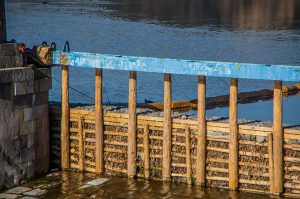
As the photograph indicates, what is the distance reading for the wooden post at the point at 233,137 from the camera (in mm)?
24047

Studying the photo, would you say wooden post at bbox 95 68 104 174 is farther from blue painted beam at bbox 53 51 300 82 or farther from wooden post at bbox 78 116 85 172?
wooden post at bbox 78 116 85 172

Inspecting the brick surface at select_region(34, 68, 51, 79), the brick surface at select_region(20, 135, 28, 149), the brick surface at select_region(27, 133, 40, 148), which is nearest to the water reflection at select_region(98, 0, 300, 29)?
the brick surface at select_region(34, 68, 51, 79)

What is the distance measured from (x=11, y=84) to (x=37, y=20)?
227 feet

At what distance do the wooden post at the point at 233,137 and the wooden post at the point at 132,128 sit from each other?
10.9 ft

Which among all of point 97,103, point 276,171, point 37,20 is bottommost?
point 276,171

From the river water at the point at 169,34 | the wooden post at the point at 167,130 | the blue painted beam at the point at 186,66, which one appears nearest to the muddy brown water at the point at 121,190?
the wooden post at the point at 167,130

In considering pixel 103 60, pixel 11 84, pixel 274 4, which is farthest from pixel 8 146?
pixel 274 4

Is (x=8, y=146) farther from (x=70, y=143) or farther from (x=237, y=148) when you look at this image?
(x=237, y=148)

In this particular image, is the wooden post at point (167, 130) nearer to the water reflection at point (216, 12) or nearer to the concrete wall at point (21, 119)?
the concrete wall at point (21, 119)

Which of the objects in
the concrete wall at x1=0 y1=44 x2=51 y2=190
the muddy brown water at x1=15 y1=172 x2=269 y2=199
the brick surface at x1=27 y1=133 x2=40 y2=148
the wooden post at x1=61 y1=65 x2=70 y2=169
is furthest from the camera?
the wooden post at x1=61 y1=65 x2=70 y2=169

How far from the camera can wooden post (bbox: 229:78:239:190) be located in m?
24.0

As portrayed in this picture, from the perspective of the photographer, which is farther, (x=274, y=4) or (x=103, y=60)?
(x=274, y=4)

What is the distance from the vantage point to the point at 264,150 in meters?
24.1

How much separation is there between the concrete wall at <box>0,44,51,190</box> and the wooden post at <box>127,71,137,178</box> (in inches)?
117
